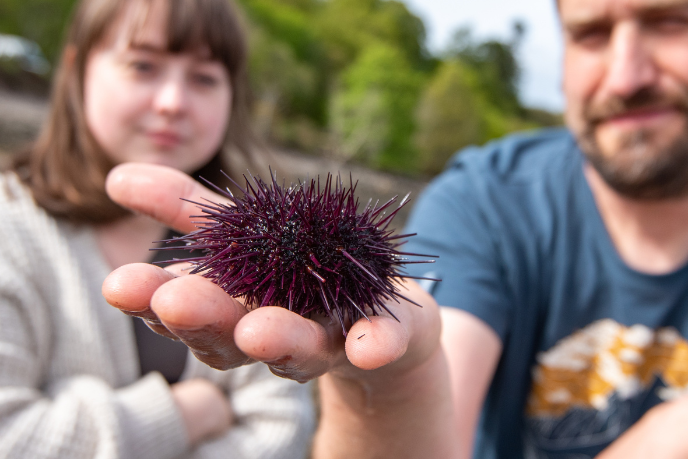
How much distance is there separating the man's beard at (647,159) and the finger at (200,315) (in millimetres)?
1735

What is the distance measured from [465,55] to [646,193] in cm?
5494

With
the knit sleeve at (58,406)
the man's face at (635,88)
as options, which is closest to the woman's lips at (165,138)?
the knit sleeve at (58,406)

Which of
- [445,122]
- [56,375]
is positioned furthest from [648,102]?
[445,122]

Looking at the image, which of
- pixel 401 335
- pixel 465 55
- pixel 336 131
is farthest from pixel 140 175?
pixel 465 55

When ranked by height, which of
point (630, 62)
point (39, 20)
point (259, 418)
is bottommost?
point (259, 418)

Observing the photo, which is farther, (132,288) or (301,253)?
(301,253)

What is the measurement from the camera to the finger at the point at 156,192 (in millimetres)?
1046

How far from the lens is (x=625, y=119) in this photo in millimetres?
1836

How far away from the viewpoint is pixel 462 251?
1.77 metres

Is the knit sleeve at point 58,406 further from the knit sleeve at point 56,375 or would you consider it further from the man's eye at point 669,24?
the man's eye at point 669,24

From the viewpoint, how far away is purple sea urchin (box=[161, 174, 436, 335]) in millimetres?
915

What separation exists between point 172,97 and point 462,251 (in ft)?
4.15

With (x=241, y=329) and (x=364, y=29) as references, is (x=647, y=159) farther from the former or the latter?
(x=364, y=29)

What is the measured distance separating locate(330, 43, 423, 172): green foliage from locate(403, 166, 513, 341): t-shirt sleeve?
31946 mm
